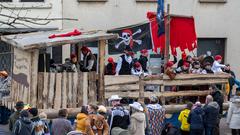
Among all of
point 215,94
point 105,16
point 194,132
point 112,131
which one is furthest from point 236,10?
point 112,131

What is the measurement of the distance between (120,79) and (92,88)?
0.94m

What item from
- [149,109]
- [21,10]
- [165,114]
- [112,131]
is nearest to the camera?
[112,131]

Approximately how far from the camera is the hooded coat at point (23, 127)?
13.3 m

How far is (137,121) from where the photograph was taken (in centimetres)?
1484

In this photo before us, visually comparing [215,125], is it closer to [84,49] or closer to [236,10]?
[84,49]

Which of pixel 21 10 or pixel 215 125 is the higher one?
pixel 21 10

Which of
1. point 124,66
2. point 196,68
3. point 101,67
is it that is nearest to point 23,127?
point 101,67

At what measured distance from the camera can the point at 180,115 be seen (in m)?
16.7

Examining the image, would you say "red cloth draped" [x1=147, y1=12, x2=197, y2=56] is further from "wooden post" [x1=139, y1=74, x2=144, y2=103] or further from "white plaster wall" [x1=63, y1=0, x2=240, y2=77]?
"white plaster wall" [x1=63, y1=0, x2=240, y2=77]

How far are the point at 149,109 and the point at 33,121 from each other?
3.60 metres

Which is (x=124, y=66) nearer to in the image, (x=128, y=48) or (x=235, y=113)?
(x=128, y=48)

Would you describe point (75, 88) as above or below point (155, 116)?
above

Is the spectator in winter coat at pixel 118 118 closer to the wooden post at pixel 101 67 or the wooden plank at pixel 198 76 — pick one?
the wooden post at pixel 101 67

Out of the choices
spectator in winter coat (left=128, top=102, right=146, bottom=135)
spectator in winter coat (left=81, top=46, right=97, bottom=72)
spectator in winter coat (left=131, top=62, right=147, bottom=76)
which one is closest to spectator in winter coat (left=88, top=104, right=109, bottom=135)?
spectator in winter coat (left=128, top=102, right=146, bottom=135)
